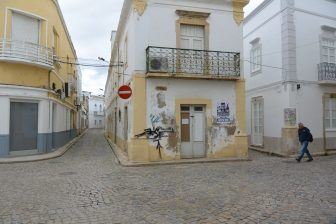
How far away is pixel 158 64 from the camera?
38.8 feet

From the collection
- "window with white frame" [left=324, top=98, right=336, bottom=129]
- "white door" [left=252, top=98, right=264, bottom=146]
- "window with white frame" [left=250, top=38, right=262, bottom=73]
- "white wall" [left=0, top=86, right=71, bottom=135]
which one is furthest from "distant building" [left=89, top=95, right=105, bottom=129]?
"window with white frame" [left=324, top=98, right=336, bottom=129]

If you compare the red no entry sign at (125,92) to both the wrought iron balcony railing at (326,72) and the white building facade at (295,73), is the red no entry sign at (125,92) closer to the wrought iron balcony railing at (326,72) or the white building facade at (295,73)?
the white building facade at (295,73)

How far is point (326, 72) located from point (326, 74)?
0.10 metres

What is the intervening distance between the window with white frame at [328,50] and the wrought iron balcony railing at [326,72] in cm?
48

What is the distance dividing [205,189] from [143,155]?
4698mm

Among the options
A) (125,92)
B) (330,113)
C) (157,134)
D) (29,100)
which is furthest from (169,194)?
(330,113)

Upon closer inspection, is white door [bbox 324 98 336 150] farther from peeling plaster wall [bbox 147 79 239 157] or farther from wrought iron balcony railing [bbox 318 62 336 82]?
peeling plaster wall [bbox 147 79 239 157]

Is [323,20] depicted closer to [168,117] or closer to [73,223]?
[168,117]

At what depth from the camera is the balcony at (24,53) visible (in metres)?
12.6

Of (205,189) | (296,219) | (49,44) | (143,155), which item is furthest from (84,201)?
(49,44)

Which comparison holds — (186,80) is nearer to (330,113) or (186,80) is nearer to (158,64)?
(158,64)

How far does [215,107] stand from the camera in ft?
42.3

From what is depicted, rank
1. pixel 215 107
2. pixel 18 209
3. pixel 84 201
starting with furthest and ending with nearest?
pixel 215 107 < pixel 84 201 < pixel 18 209

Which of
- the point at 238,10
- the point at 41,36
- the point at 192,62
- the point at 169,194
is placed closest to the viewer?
the point at 169,194
